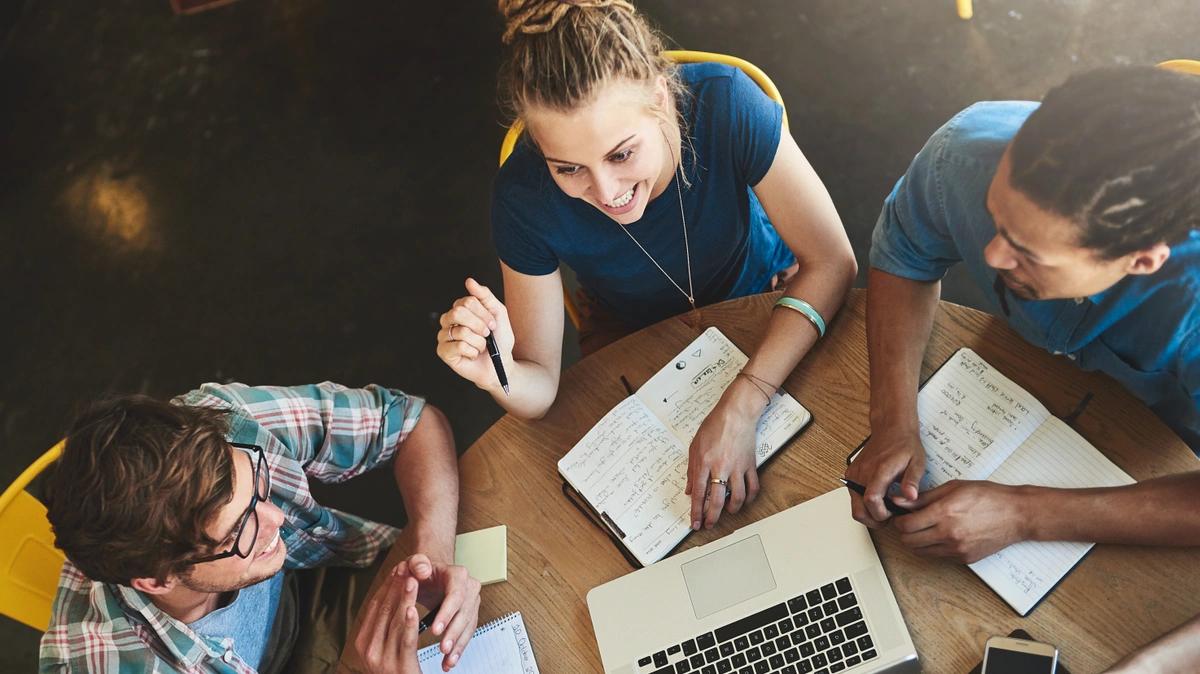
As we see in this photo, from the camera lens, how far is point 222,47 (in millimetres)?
3420

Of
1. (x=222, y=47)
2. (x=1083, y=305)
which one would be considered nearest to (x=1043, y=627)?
(x=1083, y=305)

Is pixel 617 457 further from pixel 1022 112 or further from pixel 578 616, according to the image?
pixel 1022 112

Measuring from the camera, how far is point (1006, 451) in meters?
1.28

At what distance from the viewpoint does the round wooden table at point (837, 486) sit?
1164 millimetres

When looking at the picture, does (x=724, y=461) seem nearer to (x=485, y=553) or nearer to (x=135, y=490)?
(x=485, y=553)

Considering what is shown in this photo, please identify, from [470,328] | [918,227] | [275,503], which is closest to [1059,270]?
[918,227]

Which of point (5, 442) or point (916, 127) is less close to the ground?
point (916, 127)

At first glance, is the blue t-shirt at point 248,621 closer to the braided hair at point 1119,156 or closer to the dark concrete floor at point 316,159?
the dark concrete floor at point 316,159

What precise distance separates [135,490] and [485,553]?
50 centimetres

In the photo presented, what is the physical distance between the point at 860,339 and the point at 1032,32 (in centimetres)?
179

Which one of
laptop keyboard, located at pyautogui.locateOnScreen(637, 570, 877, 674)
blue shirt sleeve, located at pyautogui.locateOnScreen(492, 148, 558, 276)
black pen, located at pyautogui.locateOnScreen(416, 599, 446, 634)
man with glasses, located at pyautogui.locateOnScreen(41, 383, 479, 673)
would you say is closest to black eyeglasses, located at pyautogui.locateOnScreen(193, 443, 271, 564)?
man with glasses, located at pyautogui.locateOnScreen(41, 383, 479, 673)

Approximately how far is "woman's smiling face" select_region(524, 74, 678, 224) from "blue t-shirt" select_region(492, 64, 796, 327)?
91 millimetres

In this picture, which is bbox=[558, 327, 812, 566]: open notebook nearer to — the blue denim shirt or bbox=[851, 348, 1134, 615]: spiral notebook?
bbox=[851, 348, 1134, 615]: spiral notebook

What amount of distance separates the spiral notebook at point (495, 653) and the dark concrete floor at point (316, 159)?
1.15m
